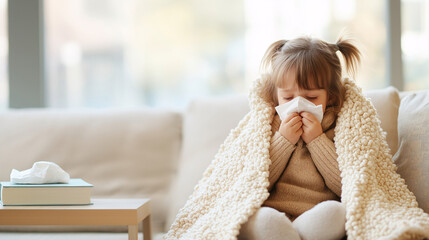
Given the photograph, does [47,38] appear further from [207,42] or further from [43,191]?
[43,191]

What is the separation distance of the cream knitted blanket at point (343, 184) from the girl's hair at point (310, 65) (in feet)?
0.15

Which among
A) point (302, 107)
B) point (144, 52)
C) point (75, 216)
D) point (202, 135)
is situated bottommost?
point (75, 216)

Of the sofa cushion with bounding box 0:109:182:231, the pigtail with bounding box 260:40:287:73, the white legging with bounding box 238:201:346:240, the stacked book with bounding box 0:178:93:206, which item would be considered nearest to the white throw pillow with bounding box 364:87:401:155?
the pigtail with bounding box 260:40:287:73

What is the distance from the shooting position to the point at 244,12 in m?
2.41

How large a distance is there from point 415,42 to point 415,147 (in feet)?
4.15

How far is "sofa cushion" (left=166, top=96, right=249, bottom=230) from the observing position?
1644 mm

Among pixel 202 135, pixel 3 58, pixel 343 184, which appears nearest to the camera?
pixel 343 184

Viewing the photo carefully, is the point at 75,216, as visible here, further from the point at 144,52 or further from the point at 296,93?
the point at 144,52

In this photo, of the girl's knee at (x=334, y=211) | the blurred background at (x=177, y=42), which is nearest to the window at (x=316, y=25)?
the blurred background at (x=177, y=42)

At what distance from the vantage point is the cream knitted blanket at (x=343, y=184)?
1.09 metres

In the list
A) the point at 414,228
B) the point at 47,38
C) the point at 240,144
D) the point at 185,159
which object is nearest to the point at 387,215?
the point at 414,228

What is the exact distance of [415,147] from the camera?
52.4 inches

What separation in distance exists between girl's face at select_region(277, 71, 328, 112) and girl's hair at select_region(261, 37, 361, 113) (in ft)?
0.04

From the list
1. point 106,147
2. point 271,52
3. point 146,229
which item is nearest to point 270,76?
point 271,52
